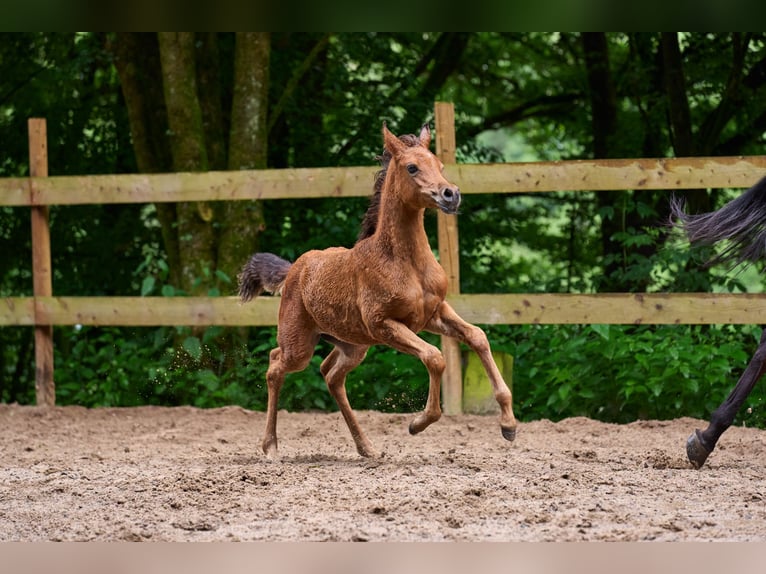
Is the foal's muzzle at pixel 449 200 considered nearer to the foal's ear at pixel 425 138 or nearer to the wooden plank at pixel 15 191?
the foal's ear at pixel 425 138

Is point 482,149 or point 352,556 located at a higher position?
point 482,149

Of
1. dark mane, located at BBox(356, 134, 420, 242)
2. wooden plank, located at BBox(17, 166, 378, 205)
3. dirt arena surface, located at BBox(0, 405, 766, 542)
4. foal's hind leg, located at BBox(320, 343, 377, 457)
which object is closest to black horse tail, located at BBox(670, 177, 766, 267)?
dirt arena surface, located at BBox(0, 405, 766, 542)

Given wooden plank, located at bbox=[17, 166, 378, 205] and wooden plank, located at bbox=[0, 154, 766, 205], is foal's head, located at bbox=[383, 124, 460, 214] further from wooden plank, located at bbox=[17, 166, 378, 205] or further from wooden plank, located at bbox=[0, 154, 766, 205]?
wooden plank, located at bbox=[17, 166, 378, 205]

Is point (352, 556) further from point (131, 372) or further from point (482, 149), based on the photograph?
point (482, 149)

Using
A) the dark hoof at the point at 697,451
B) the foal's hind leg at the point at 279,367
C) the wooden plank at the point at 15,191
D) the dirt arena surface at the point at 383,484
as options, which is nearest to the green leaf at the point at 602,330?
the dirt arena surface at the point at 383,484

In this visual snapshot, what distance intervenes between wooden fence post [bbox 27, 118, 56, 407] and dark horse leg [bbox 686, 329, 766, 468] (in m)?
5.22

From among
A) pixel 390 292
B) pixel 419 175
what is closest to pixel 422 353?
pixel 390 292

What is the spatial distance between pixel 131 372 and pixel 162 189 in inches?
68.2

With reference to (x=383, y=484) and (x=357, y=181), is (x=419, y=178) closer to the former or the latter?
(x=383, y=484)

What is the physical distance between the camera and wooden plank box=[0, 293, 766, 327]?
22.3ft

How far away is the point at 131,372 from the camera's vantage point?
850cm

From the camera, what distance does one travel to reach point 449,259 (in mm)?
7371

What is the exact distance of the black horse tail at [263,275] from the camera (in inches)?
227
